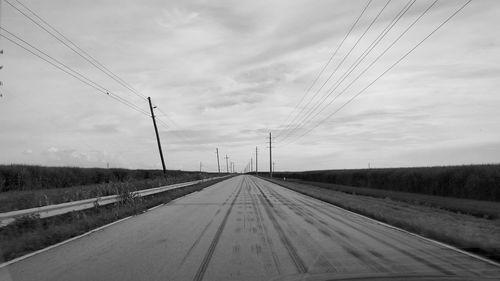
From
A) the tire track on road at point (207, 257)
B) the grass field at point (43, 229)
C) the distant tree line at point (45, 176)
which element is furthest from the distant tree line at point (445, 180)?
the grass field at point (43, 229)

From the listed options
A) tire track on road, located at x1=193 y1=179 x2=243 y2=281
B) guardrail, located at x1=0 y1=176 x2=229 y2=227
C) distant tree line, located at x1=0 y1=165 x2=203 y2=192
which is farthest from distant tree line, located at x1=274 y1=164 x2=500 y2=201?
tire track on road, located at x1=193 y1=179 x2=243 y2=281

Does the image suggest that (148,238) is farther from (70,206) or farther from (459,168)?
(459,168)

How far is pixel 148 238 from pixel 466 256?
697cm

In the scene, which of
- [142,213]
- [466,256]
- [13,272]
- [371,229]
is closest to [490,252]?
[466,256]

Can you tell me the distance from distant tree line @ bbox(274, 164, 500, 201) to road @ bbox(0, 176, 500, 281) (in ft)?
88.4

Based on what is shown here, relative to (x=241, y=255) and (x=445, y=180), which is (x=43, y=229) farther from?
(x=445, y=180)

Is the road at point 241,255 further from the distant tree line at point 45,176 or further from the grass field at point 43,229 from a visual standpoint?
the distant tree line at point 45,176

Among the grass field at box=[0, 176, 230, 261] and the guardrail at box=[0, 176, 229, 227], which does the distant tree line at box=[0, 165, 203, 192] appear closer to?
the guardrail at box=[0, 176, 229, 227]

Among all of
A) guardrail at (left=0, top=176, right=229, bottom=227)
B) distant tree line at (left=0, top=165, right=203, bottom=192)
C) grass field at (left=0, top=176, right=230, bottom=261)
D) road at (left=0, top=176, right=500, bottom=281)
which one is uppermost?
distant tree line at (left=0, top=165, right=203, bottom=192)

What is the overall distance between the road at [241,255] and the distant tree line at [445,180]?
2693cm

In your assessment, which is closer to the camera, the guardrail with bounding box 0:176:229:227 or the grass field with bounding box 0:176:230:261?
the grass field with bounding box 0:176:230:261

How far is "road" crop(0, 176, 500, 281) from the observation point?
7.10 metres

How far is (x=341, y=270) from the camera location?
7.15 metres

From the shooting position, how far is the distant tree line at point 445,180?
36000mm
